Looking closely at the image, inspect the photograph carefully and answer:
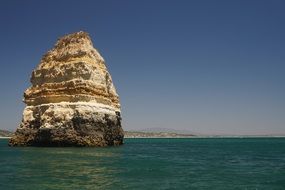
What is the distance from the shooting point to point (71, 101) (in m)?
53.0

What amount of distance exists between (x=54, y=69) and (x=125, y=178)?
38549 mm

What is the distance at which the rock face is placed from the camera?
50.8 metres

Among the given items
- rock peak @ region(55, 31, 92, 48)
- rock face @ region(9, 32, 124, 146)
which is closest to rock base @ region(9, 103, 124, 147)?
rock face @ region(9, 32, 124, 146)

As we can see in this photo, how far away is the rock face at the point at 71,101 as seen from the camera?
50.8 metres

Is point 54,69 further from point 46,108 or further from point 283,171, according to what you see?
point 283,171

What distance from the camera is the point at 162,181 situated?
20391mm

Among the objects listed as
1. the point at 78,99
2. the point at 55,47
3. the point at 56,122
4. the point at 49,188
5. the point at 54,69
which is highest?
the point at 55,47

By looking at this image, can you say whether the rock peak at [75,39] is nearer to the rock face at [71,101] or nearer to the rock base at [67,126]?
the rock face at [71,101]

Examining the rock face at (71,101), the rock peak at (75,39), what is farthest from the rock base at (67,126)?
the rock peak at (75,39)

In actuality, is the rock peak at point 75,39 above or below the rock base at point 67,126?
above

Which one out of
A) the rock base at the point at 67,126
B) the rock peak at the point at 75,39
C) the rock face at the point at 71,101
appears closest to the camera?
the rock base at the point at 67,126

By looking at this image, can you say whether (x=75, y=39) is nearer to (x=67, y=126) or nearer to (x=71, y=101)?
(x=71, y=101)

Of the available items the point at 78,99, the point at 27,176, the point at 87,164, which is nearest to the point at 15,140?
the point at 78,99

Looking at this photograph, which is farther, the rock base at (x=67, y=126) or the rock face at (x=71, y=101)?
the rock face at (x=71, y=101)
